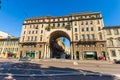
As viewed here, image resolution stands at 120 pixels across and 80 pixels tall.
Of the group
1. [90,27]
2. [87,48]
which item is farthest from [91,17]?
[87,48]

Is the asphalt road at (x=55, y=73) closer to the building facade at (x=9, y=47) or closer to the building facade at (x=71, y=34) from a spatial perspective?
the building facade at (x=71, y=34)

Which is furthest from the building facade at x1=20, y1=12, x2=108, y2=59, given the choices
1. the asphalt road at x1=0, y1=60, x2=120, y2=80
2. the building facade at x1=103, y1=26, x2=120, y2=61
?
the asphalt road at x1=0, y1=60, x2=120, y2=80

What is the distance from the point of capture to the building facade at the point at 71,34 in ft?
133

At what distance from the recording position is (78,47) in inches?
1663

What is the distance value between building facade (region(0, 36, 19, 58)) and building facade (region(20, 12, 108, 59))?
7739mm

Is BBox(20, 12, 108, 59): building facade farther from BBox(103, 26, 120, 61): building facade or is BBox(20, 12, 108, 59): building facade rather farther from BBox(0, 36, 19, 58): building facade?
BBox(0, 36, 19, 58): building facade

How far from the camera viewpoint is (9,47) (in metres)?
53.9

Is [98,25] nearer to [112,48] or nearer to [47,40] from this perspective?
[112,48]

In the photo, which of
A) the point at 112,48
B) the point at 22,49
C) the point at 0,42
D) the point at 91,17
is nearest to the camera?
the point at 112,48

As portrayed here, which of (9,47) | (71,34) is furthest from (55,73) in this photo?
(9,47)

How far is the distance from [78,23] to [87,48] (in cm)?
1301

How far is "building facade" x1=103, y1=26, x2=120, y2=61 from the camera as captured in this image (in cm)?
3753

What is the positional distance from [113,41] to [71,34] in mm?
18217

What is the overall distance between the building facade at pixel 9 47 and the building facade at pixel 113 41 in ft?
154
